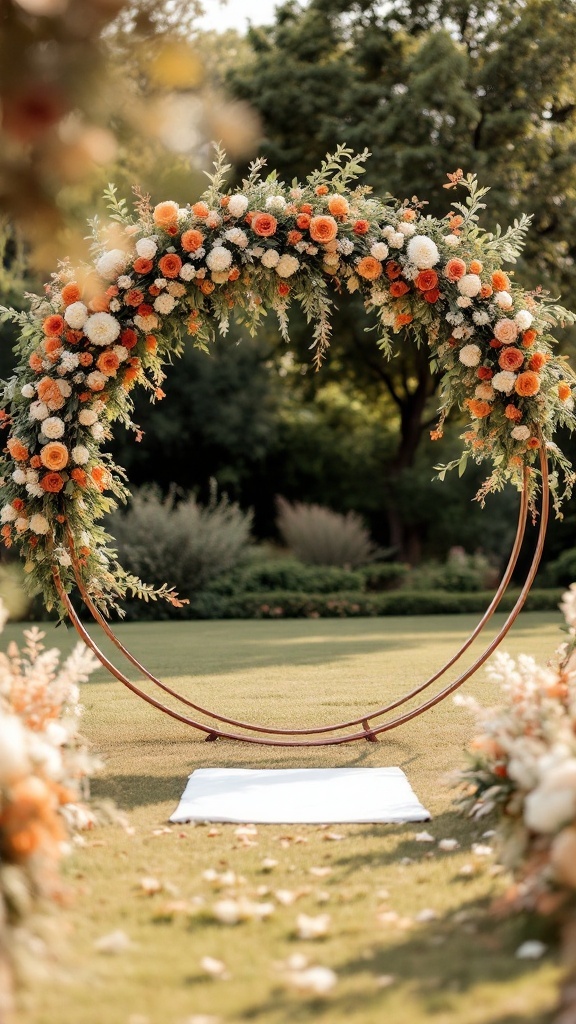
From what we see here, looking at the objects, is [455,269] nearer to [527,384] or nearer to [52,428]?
[527,384]

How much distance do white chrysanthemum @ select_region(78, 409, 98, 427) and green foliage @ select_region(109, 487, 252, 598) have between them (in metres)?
8.46

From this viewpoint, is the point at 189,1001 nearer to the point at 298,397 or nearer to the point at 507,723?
the point at 507,723

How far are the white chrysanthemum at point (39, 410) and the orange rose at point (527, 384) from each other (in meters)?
2.50

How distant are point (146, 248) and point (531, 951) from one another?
393cm

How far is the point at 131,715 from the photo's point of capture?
21.9 ft

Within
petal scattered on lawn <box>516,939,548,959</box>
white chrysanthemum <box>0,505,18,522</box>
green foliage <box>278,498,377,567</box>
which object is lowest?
green foliage <box>278,498,377,567</box>

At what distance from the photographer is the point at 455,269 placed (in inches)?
211

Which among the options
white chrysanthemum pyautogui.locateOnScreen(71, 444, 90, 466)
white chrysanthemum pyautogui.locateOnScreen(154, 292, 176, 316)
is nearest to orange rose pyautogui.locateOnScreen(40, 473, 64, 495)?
white chrysanthemum pyautogui.locateOnScreen(71, 444, 90, 466)

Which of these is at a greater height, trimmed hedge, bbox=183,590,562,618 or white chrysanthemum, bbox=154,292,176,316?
white chrysanthemum, bbox=154,292,176,316

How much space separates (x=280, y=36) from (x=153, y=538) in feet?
33.2

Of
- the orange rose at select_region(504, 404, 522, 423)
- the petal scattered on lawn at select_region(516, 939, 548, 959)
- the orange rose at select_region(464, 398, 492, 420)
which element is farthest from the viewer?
the orange rose at select_region(464, 398, 492, 420)

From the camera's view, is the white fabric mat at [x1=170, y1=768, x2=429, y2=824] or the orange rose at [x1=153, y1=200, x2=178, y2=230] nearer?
the white fabric mat at [x1=170, y1=768, x2=429, y2=824]

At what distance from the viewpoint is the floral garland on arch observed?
5.38 metres

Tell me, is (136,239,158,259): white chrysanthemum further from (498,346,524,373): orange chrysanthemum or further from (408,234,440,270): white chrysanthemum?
(498,346,524,373): orange chrysanthemum
